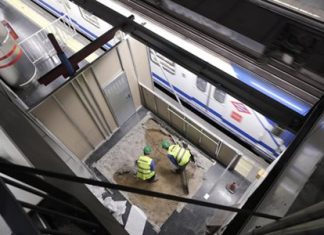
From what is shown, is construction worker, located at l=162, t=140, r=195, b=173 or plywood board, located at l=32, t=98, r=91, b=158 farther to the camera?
construction worker, located at l=162, t=140, r=195, b=173

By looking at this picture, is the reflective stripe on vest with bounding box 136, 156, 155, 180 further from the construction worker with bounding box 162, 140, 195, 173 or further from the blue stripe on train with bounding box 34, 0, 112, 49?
the blue stripe on train with bounding box 34, 0, 112, 49

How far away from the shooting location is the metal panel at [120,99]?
5.18m

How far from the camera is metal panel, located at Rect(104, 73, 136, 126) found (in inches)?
204

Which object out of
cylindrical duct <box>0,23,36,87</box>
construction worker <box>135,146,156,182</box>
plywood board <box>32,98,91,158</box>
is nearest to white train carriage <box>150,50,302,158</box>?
→ construction worker <box>135,146,156,182</box>

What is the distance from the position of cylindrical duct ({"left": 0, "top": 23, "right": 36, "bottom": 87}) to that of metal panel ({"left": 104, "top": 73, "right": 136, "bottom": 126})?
2368mm

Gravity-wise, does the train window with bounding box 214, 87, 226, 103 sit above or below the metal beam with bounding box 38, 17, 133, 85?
above

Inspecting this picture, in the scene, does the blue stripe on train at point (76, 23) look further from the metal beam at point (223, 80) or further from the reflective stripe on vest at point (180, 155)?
the metal beam at point (223, 80)

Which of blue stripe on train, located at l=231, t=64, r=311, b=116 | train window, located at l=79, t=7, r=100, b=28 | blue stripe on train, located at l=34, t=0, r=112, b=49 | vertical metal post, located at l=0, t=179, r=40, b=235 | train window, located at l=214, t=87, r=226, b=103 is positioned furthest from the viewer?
blue stripe on train, located at l=34, t=0, r=112, b=49

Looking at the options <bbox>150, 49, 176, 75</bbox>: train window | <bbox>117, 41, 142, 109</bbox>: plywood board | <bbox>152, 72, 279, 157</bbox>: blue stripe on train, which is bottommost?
<bbox>117, 41, 142, 109</bbox>: plywood board

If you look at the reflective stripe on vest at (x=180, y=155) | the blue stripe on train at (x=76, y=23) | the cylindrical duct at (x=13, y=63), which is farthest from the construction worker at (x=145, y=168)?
the cylindrical duct at (x=13, y=63)

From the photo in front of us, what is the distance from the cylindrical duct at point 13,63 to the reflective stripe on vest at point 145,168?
11.9ft

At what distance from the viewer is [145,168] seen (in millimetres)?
5090

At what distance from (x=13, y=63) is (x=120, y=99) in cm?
257

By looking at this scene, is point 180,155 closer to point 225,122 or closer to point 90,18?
point 225,122
